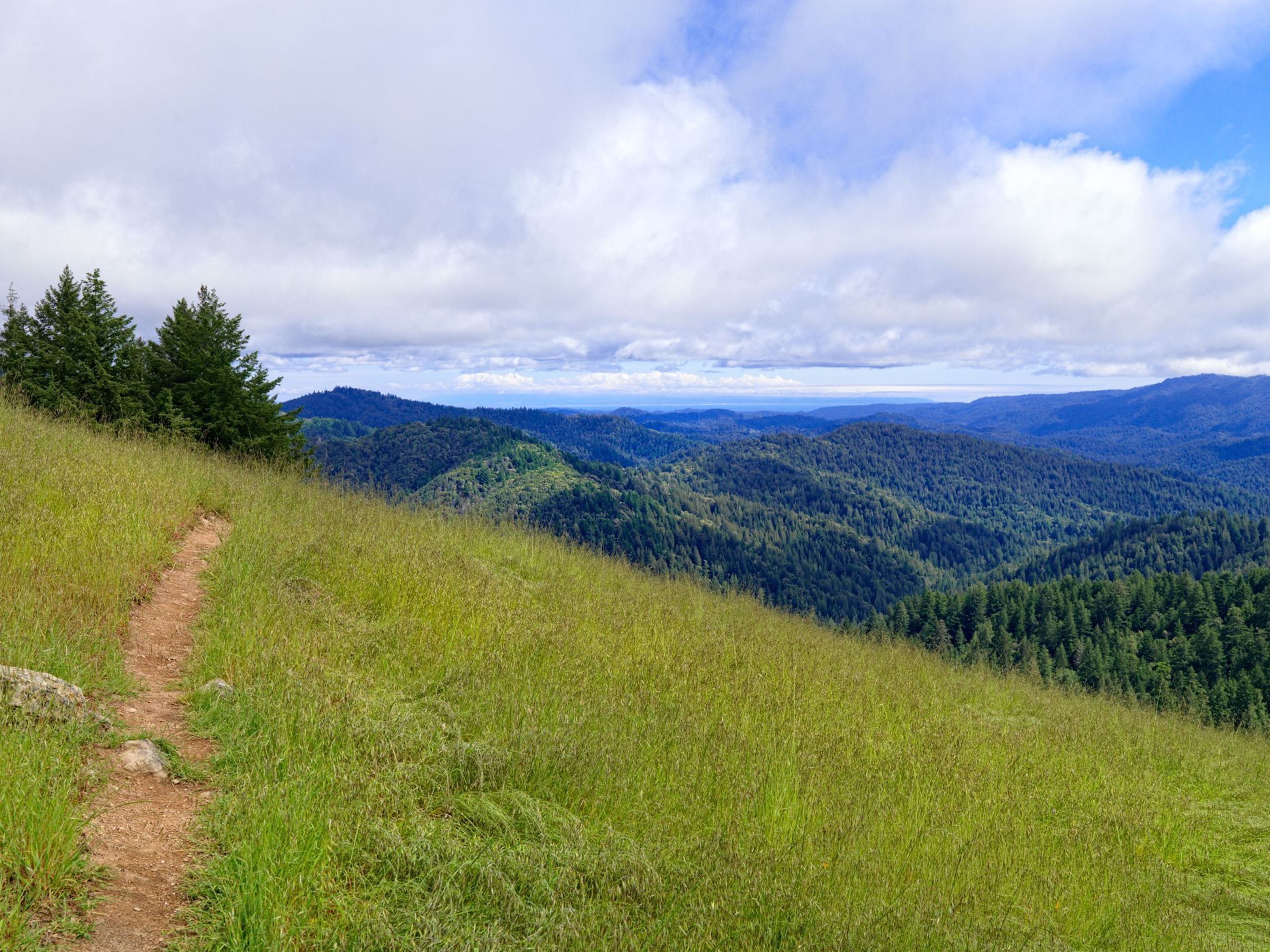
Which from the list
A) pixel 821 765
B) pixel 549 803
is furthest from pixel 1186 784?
pixel 549 803

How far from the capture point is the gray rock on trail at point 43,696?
10.5 ft

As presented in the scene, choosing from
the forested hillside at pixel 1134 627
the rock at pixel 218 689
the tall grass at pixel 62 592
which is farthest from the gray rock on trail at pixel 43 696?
the forested hillside at pixel 1134 627

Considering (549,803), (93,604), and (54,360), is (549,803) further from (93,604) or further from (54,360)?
(54,360)

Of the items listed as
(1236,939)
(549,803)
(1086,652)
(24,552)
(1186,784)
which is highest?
(24,552)

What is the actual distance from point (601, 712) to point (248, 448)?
20.7m

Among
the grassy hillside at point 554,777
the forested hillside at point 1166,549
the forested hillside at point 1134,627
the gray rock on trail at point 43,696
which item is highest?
the gray rock on trail at point 43,696

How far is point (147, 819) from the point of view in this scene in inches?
119

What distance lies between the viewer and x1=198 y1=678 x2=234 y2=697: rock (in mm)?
4219

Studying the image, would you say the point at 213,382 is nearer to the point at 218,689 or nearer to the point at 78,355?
the point at 78,355

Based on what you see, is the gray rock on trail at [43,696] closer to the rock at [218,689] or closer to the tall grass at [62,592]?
the tall grass at [62,592]

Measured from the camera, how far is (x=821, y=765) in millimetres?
5016

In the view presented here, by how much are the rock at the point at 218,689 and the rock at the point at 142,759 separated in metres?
0.68

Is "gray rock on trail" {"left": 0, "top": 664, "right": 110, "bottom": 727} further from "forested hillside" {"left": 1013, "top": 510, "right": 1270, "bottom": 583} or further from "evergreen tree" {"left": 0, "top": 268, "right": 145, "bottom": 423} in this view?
"forested hillside" {"left": 1013, "top": 510, "right": 1270, "bottom": 583}

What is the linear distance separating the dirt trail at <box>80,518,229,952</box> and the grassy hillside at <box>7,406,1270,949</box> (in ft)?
0.48
